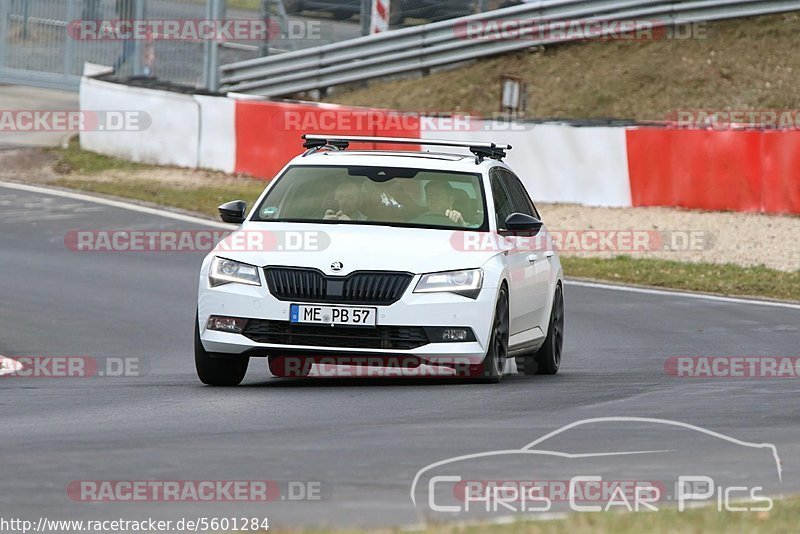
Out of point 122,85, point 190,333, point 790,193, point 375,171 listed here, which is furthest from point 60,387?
point 122,85

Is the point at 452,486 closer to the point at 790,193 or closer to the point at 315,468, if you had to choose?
the point at 315,468

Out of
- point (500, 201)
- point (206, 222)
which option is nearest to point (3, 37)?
point (206, 222)

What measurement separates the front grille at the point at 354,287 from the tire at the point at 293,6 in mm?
21080

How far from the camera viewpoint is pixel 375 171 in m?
11.3

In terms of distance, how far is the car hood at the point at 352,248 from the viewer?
10.2 metres

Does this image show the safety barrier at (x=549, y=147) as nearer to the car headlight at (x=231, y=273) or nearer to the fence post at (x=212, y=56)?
the fence post at (x=212, y=56)

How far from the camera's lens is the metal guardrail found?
2992 cm

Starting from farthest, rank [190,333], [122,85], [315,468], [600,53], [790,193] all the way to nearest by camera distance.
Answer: [600,53], [122,85], [790,193], [190,333], [315,468]

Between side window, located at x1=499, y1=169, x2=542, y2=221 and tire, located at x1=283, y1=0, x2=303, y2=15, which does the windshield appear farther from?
tire, located at x1=283, y1=0, x2=303, y2=15

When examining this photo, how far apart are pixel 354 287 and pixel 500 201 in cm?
182

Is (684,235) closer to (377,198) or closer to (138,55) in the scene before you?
(377,198)

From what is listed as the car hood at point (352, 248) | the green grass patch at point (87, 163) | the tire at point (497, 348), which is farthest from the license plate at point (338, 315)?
the green grass patch at point (87, 163)

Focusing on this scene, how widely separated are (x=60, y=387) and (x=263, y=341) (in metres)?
1.75

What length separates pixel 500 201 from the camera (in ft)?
37.8
